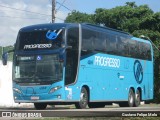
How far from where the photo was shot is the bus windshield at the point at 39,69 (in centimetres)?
2078

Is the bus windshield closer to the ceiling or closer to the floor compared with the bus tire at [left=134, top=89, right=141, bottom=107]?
closer to the ceiling

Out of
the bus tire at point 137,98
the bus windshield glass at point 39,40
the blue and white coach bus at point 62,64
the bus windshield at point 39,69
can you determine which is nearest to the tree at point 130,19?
the bus tire at point 137,98

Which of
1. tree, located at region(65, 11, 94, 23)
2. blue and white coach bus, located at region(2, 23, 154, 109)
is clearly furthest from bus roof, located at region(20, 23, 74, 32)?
tree, located at region(65, 11, 94, 23)

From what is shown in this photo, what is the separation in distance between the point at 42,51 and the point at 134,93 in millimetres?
8821

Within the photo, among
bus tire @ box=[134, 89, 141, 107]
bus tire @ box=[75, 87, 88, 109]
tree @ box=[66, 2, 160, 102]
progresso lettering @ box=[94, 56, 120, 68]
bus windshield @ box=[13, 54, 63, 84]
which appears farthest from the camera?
tree @ box=[66, 2, 160, 102]

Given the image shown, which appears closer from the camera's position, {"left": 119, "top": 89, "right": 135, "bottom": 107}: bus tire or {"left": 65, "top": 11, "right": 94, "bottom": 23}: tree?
{"left": 119, "top": 89, "right": 135, "bottom": 107}: bus tire

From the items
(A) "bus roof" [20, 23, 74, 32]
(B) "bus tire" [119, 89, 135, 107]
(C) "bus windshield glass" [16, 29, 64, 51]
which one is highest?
(A) "bus roof" [20, 23, 74, 32]

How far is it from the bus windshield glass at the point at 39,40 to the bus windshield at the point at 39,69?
47 cm

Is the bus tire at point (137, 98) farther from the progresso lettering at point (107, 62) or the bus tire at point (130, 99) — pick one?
the progresso lettering at point (107, 62)

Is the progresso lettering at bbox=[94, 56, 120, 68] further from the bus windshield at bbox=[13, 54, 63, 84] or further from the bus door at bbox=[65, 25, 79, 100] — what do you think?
the bus windshield at bbox=[13, 54, 63, 84]

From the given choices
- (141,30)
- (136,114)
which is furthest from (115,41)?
(141,30)

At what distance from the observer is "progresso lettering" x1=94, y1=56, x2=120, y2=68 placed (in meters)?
23.3

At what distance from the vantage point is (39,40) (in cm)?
2145

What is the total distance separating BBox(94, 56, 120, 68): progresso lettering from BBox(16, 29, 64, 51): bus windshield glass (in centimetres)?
279
